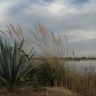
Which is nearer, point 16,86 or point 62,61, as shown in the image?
point 16,86

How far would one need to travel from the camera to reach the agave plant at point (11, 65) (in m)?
11.0

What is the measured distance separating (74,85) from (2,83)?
2453 millimetres

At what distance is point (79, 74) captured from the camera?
43.1 feet

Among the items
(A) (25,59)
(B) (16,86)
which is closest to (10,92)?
(B) (16,86)

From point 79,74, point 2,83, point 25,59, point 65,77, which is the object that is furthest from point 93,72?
point 2,83

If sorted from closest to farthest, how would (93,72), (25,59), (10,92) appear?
(10,92)
(25,59)
(93,72)

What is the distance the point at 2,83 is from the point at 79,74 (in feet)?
10.1

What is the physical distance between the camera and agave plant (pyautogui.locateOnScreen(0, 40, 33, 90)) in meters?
11.0

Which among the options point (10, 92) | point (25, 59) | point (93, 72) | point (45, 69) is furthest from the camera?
point (93, 72)

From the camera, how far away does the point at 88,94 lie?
12039 mm

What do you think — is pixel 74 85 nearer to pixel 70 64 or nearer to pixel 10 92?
pixel 70 64

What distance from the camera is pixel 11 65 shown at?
11.2 meters

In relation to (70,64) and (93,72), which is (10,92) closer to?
(70,64)

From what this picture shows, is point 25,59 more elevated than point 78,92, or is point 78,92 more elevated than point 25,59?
point 25,59
